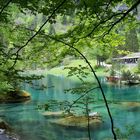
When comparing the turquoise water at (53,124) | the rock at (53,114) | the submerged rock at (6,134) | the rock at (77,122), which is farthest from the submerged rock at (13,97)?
the submerged rock at (6,134)

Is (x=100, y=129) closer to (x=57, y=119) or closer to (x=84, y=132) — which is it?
(x=84, y=132)

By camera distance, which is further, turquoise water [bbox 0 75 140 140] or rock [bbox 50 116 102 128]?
rock [bbox 50 116 102 128]

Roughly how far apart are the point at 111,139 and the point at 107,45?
9.31 meters

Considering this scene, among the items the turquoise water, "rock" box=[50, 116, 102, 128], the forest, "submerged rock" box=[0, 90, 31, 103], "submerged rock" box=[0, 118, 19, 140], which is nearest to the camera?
the forest

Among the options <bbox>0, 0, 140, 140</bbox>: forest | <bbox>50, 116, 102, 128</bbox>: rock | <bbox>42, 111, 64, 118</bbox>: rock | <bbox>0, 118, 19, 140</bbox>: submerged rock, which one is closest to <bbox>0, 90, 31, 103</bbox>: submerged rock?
<bbox>0, 0, 140, 140</bbox>: forest

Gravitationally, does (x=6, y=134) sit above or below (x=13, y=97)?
below

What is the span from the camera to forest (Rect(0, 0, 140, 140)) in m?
5.16

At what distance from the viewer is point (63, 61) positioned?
8945 mm

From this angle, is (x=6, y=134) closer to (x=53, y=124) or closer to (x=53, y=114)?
(x=53, y=124)

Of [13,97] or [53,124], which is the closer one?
[53,124]

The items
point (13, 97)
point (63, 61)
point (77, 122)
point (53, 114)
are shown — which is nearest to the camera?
point (63, 61)

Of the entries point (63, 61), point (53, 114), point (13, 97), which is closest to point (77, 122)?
point (53, 114)

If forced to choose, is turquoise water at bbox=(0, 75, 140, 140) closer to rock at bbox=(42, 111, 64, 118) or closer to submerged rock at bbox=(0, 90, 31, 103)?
rock at bbox=(42, 111, 64, 118)

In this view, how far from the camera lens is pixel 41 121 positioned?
20.8 meters
